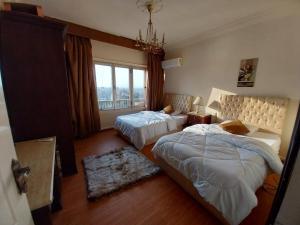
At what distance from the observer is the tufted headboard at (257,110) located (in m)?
2.63

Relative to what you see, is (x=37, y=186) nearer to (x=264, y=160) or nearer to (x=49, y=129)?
(x=49, y=129)

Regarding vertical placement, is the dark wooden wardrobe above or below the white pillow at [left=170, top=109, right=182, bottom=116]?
above

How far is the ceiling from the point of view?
7.91 feet

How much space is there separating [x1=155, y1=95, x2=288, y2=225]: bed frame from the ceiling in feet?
5.29

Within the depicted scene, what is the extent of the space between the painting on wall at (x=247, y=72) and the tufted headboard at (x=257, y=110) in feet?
1.05

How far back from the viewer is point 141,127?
312cm

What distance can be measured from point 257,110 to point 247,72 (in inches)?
34.3

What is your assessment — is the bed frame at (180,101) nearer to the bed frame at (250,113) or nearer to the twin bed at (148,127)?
the twin bed at (148,127)

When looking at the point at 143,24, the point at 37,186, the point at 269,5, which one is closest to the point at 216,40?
the point at 269,5

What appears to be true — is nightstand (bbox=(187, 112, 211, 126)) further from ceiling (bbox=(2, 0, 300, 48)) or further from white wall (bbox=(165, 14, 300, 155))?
ceiling (bbox=(2, 0, 300, 48))

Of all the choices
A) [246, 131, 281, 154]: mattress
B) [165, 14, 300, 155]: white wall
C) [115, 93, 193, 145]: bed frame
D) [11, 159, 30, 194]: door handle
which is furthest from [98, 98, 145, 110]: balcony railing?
[11, 159, 30, 194]: door handle

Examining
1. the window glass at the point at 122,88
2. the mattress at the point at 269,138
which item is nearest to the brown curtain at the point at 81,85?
the window glass at the point at 122,88

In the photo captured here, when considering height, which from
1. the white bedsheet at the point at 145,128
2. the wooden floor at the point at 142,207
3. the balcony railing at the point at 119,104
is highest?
the balcony railing at the point at 119,104

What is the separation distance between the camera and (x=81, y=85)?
3711mm
